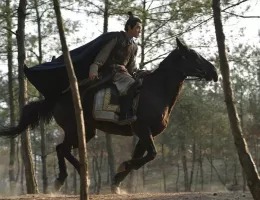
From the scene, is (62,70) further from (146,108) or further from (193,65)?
(193,65)

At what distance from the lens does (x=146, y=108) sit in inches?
302

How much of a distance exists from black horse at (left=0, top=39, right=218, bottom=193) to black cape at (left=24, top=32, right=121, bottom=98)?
27 cm

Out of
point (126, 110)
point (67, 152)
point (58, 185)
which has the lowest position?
point (58, 185)

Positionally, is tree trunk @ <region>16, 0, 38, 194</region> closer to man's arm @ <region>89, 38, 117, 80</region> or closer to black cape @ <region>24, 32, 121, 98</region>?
black cape @ <region>24, 32, 121, 98</region>

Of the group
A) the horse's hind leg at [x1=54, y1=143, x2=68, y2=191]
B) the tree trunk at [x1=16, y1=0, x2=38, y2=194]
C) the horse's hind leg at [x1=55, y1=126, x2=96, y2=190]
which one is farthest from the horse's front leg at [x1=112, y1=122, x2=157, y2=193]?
the tree trunk at [x1=16, y1=0, x2=38, y2=194]

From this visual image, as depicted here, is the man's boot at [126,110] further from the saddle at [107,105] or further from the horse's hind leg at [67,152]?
the horse's hind leg at [67,152]

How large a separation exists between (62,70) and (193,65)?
241 cm

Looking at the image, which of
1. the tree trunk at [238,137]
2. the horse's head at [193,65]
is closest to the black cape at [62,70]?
the horse's head at [193,65]

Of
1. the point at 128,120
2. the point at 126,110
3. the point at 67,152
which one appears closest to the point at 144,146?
the point at 128,120

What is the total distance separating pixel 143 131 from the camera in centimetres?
754

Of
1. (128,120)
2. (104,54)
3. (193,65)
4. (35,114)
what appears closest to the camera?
(128,120)

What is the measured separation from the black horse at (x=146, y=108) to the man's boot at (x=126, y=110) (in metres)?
0.16

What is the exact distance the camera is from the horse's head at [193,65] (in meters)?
8.10

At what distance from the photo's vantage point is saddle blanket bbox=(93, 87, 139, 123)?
25.3ft
